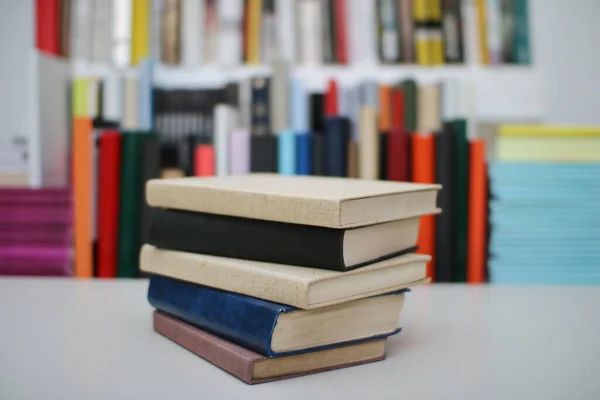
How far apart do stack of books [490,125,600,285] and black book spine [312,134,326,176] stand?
0.28 metres

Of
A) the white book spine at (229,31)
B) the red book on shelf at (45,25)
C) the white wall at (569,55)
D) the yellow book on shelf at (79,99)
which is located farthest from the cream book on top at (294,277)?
the white wall at (569,55)

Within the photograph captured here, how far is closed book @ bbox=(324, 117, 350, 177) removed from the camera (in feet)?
3.79

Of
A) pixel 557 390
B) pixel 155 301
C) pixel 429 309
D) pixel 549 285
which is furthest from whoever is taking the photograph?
pixel 549 285

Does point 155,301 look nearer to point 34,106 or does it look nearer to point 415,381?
point 415,381

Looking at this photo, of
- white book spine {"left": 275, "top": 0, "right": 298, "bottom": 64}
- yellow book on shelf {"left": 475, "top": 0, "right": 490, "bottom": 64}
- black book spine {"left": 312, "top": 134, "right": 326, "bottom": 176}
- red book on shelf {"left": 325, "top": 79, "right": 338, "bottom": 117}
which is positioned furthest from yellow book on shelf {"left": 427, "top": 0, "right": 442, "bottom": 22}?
black book spine {"left": 312, "top": 134, "right": 326, "bottom": 176}

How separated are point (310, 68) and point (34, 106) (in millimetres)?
925

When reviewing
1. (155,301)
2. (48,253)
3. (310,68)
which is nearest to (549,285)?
(155,301)

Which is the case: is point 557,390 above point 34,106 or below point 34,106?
below

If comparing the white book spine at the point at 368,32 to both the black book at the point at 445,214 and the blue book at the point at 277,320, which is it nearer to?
the black book at the point at 445,214

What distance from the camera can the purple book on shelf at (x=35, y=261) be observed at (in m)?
1.14

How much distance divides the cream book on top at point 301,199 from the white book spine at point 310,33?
4.18 feet

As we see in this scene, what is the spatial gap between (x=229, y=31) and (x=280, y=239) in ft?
4.78

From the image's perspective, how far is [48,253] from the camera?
114 cm

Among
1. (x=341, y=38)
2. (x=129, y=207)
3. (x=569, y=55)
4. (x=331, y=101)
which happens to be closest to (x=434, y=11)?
(x=341, y=38)
